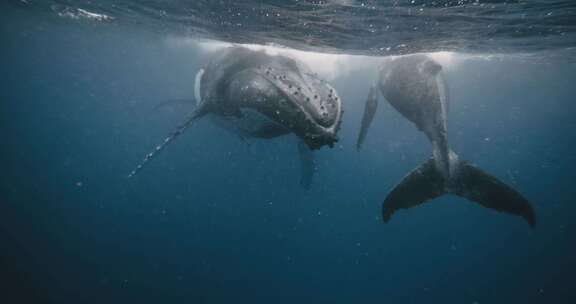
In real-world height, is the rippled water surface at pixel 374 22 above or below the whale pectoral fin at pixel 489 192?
above

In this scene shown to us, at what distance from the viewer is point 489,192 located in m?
7.71

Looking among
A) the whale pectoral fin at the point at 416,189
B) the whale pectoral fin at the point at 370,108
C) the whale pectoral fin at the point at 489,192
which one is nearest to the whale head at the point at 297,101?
the whale pectoral fin at the point at 416,189

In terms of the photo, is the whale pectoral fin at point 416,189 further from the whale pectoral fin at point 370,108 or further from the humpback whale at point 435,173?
the whale pectoral fin at point 370,108

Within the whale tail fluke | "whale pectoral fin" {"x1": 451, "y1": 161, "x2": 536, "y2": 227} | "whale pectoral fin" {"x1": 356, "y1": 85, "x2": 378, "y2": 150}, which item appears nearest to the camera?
"whale pectoral fin" {"x1": 451, "y1": 161, "x2": 536, "y2": 227}

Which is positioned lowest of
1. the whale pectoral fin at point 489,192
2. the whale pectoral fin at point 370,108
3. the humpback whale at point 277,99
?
the whale pectoral fin at point 370,108

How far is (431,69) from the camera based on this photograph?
11078 mm

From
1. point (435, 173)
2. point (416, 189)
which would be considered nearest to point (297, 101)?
point (416, 189)

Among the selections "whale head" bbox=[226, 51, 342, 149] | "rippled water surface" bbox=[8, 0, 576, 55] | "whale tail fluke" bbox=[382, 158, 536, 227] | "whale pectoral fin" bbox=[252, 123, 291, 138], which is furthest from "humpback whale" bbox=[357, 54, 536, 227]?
"whale pectoral fin" bbox=[252, 123, 291, 138]

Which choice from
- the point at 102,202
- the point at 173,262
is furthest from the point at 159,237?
the point at 102,202

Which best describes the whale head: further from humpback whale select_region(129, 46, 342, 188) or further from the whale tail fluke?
the whale tail fluke

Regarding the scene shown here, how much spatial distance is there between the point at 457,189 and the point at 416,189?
107 cm

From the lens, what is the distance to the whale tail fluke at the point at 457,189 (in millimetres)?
7349

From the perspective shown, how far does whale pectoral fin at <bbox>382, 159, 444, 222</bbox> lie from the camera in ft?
25.2

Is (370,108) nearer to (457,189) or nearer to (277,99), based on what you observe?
(457,189)
